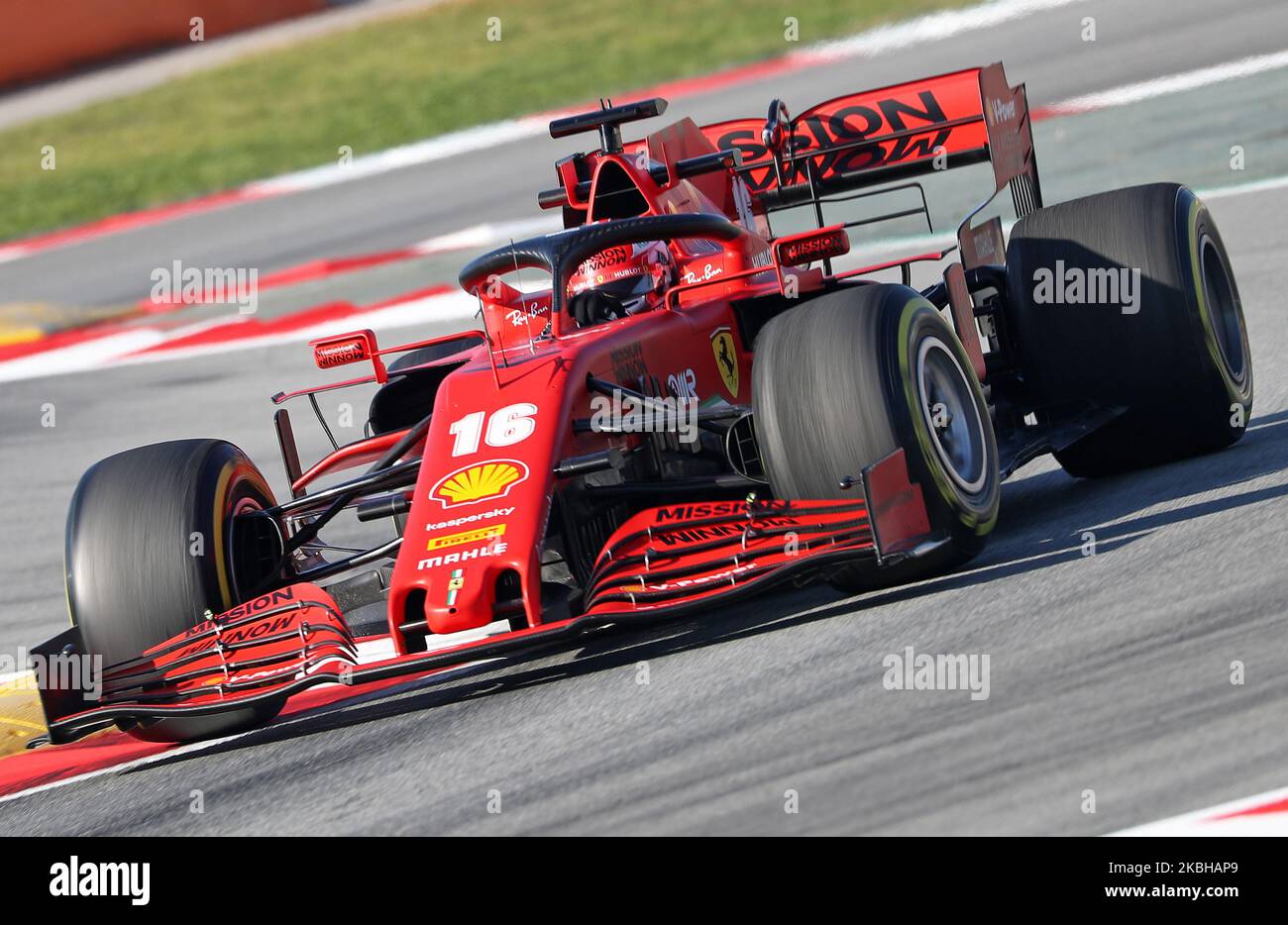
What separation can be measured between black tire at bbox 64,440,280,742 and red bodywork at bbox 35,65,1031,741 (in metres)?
0.23

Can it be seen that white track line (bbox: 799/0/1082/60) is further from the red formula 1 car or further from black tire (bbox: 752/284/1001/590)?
black tire (bbox: 752/284/1001/590)

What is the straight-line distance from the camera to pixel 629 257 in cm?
693

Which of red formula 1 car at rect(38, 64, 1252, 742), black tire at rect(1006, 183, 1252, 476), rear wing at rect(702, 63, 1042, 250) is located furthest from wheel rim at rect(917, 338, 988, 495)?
rear wing at rect(702, 63, 1042, 250)

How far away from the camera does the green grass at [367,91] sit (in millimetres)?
19125

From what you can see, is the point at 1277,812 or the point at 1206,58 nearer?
the point at 1277,812

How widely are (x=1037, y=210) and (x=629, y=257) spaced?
1.73 metres

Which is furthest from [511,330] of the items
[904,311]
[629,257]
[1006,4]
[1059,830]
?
[1006,4]

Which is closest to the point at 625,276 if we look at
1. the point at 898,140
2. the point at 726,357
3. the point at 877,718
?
the point at 726,357

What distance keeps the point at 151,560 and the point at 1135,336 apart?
3.69 m

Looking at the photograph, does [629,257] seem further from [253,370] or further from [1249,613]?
[253,370]

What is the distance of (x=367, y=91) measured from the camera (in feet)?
69.9

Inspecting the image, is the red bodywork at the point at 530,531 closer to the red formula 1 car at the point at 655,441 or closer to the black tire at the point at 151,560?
the red formula 1 car at the point at 655,441

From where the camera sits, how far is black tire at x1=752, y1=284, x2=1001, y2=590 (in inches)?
213
